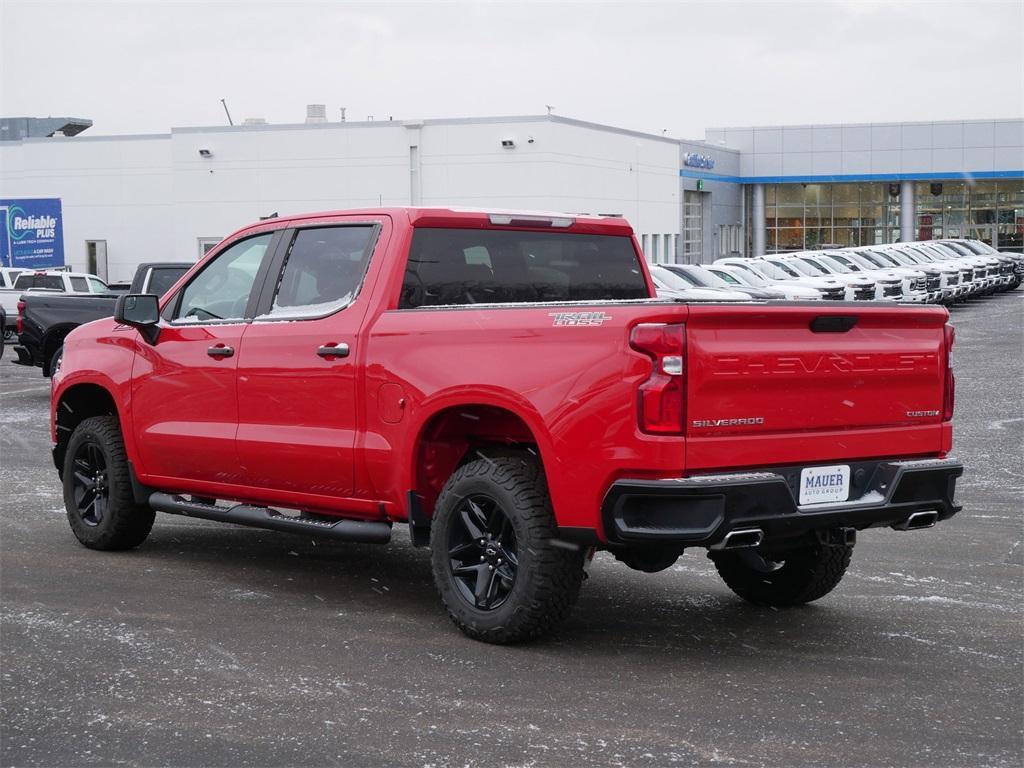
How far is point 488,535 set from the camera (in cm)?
658

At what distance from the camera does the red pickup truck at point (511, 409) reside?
5.90 metres

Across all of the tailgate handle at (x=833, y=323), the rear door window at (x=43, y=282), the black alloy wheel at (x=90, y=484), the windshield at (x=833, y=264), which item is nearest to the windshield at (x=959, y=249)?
the windshield at (x=833, y=264)

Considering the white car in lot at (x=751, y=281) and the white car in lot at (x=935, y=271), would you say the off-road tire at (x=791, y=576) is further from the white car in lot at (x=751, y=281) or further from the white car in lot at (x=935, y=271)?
the white car in lot at (x=935, y=271)

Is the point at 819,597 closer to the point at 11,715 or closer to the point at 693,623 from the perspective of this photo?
the point at 693,623

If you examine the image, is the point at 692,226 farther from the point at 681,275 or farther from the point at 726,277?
the point at 681,275

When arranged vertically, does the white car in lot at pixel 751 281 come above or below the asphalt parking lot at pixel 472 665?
above

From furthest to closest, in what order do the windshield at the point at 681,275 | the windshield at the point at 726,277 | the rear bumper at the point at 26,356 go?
the windshield at the point at 726,277, the windshield at the point at 681,275, the rear bumper at the point at 26,356

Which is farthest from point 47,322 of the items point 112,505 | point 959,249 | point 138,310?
point 959,249

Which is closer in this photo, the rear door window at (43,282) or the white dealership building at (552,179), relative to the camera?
the rear door window at (43,282)

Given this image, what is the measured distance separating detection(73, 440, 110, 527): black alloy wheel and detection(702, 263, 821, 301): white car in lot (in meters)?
23.1

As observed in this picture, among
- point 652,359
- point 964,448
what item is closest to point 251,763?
point 652,359

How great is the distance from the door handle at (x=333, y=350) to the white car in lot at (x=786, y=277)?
2558 cm

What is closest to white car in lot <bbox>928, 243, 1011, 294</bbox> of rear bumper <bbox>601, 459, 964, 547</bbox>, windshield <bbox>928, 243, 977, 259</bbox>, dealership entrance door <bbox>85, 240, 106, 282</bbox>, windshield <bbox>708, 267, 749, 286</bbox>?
windshield <bbox>928, 243, 977, 259</bbox>

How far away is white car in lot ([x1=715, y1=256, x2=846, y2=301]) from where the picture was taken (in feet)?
109
